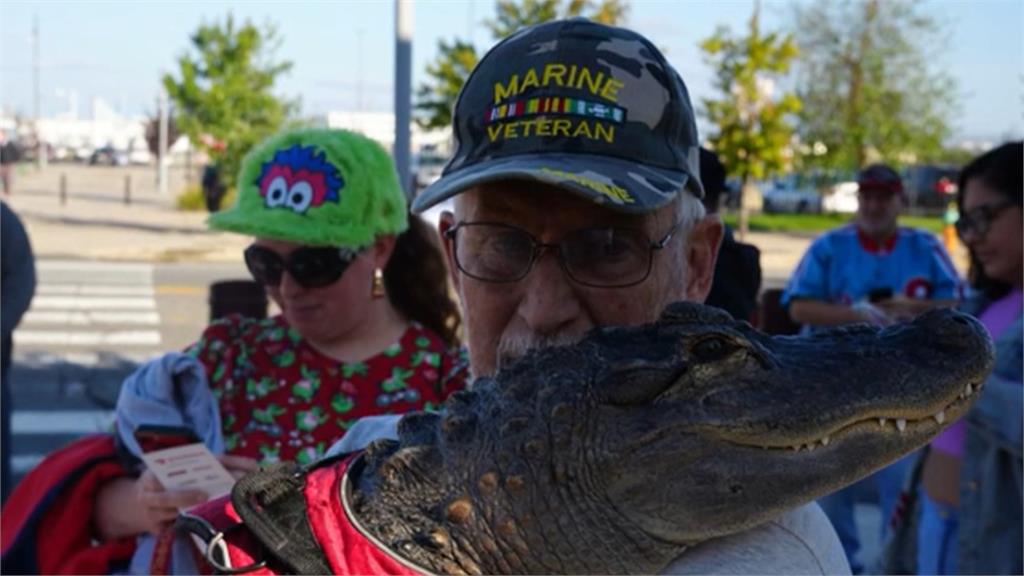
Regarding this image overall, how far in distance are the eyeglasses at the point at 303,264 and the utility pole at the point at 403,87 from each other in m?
3.25

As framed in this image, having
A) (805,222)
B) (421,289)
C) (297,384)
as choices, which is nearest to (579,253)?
(297,384)

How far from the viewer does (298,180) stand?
10.3 feet

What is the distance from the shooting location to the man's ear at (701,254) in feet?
6.00

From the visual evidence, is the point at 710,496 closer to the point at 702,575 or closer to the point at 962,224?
the point at 702,575

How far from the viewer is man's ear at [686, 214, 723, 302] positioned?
6.00 feet

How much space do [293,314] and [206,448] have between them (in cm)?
58

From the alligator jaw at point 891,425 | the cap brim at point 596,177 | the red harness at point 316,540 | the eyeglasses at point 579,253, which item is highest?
the cap brim at point 596,177

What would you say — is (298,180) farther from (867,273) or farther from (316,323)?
(867,273)

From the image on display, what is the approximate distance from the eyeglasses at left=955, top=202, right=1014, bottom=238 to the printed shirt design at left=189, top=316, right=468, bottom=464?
213 centimetres

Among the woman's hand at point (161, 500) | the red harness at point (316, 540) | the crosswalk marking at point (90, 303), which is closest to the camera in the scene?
the red harness at point (316, 540)

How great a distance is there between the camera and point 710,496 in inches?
47.3

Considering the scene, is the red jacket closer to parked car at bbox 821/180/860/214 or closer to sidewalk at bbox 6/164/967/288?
sidewalk at bbox 6/164/967/288

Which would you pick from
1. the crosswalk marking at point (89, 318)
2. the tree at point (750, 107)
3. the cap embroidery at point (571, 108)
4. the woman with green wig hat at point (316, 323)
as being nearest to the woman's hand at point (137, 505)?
the woman with green wig hat at point (316, 323)

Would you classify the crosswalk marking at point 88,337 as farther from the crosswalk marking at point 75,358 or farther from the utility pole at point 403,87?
the utility pole at point 403,87
